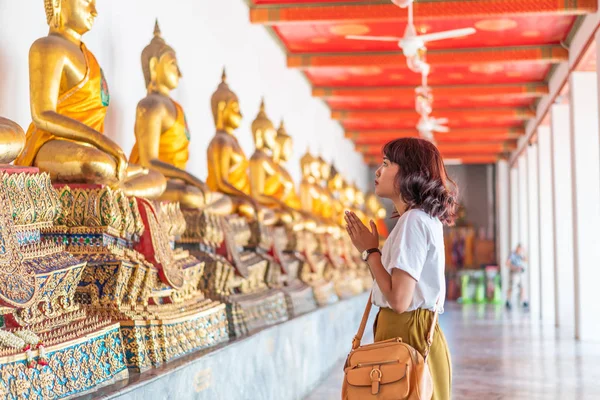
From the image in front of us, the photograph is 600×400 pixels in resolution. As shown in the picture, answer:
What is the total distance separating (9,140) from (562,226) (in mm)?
9808

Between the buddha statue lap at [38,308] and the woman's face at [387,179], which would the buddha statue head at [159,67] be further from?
the woman's face at [387,179]

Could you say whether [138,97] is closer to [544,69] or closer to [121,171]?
[121,171]

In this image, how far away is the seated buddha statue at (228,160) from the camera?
238 inches

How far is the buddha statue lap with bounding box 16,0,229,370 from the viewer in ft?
11.1

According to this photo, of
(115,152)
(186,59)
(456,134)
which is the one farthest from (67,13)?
(456,134)

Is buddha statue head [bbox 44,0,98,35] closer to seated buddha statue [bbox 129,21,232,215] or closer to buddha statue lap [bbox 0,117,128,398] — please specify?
buddha statue lap [bbox 0,117,128,398]

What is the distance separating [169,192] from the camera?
15.6 feet

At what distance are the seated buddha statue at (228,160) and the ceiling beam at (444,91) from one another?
7.25 metres

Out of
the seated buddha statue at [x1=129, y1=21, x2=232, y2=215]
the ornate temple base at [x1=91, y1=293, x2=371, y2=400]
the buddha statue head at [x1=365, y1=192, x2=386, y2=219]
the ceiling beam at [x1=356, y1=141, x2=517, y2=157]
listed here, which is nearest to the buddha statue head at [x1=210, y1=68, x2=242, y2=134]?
the seated buddha statue at [x1=129, y1=21, x2=232, y2=215]

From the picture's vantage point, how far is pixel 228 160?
19.9ft

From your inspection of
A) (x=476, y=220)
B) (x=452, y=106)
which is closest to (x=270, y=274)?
(x=452, y=106)

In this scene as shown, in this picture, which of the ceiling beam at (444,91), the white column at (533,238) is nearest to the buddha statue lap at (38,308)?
the ceiling beam at (444,91)

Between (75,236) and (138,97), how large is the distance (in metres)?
2.62

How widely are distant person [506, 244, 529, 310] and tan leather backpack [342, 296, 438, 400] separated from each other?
1536 centimetres
